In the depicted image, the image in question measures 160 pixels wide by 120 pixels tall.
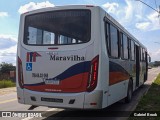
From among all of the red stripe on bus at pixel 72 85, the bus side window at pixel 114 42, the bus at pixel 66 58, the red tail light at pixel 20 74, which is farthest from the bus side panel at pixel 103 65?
the red tail light at pixel 20 74

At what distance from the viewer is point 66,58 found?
8.89m

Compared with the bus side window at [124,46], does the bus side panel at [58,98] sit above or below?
below

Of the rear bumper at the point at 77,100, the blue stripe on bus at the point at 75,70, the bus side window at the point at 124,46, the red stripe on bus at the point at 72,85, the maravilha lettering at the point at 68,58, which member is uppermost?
the bus side window at the point at 124,46

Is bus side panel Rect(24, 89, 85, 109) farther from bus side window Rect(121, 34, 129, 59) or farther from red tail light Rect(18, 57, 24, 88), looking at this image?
bus side window Rect(121, 34, 129, 59)

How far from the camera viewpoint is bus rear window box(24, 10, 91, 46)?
29.5ft

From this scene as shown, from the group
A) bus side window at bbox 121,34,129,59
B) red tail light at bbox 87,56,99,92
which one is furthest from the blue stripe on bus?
bus side window at bbox 121,34,129,59

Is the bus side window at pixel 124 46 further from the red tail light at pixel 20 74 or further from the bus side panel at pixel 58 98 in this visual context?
the red tail light at pixel 20 74

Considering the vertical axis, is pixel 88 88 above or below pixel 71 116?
above

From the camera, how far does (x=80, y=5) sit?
909 centimetres

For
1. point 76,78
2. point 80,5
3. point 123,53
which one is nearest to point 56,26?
point 80,5

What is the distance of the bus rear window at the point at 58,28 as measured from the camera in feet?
29.5

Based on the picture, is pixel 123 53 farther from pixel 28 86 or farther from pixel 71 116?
pixel 28 86

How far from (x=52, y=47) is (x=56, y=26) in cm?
64

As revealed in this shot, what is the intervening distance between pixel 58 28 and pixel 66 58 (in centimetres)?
102
